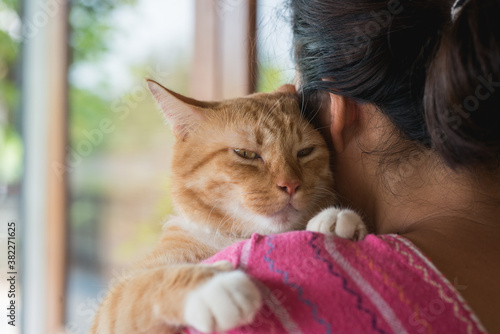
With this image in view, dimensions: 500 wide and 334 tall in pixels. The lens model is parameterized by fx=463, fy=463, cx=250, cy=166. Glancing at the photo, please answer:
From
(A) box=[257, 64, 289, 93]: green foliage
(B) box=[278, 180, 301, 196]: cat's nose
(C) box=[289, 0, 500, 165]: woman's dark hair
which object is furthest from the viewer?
(A) box=[257, 64, 289, 93]: green foliage

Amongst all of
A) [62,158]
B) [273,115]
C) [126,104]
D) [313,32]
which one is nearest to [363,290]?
[313,32]

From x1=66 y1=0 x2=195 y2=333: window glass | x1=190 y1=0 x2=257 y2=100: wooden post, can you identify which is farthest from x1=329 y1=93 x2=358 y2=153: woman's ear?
x1=190 y1=0 x2=257 y2=100: wooden post

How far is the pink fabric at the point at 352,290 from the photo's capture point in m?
0.78

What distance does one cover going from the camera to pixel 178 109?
4.81ft

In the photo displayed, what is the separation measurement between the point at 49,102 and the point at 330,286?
1.99 m

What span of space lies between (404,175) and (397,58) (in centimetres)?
29

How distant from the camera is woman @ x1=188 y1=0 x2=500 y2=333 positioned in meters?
0.80

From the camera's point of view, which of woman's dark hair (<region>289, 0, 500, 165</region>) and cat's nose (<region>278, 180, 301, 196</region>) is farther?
cat's nose (<region>278, 180, 301, 196</region>)

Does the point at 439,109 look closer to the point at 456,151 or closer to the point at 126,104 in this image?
the point at 456,151

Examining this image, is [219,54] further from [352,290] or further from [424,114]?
[352,290]

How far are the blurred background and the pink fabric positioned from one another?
109 centimetres

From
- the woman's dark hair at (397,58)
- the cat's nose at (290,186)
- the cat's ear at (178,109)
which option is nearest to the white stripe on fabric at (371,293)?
the woman's dark hair at (397,58)

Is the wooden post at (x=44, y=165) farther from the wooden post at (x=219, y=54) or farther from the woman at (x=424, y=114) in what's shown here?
the woman at (x=424, y=114)

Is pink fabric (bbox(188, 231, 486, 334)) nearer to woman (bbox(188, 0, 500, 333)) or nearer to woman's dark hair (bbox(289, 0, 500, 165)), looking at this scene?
woman (bbox(188, 0, 500, 333))
